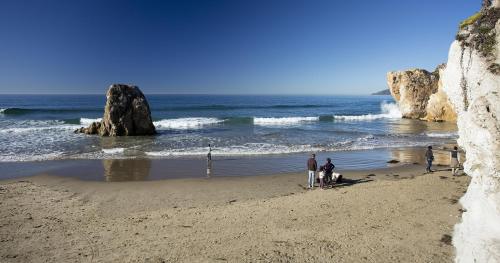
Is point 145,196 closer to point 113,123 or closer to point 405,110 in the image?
point 113,123

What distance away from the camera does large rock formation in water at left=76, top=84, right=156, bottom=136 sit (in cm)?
3094

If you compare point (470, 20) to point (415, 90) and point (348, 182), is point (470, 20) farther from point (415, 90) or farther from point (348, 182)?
point (415, 90)

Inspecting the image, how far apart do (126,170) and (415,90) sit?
4308 centimetres

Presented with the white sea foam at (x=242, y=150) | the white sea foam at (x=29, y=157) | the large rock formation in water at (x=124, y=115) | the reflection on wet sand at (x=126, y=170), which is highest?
the large rock formation in water at (x=124, y=115)

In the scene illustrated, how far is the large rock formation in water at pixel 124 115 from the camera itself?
102 feet

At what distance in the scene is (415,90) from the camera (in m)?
48.2

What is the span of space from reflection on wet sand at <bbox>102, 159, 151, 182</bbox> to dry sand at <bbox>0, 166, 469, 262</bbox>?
1.46 metres

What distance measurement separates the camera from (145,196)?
13008 mm

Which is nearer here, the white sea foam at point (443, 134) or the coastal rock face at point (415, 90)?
the white sea foam at point (443, 134)

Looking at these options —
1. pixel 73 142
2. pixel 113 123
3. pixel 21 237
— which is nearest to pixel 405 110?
pixel 113 123

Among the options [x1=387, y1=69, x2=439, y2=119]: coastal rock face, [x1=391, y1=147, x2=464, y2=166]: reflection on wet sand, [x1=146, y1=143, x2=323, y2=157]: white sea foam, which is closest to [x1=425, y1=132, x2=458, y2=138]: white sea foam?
[x1=391, y1=147, x2=464, y2=166]: reflection on wet sand

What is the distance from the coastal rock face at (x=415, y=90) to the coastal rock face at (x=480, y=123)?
4333cm

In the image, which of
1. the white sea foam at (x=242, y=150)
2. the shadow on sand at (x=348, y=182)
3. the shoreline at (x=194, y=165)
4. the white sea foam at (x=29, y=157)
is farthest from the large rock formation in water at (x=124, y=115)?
the shadow on sand at (x=348, y=182)

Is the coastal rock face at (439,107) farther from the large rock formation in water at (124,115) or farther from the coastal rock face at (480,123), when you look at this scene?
the coastal rock face at (480,123)
